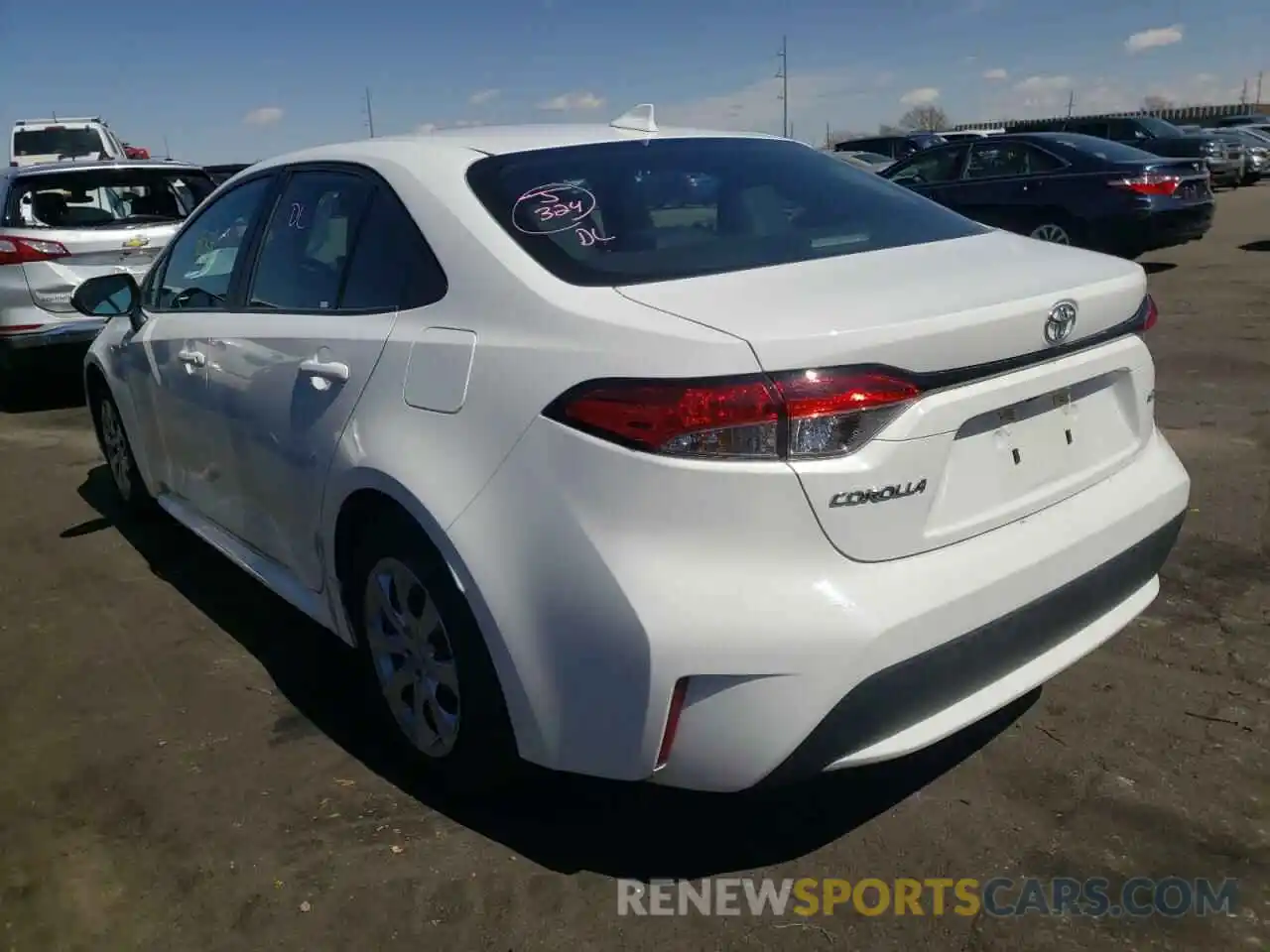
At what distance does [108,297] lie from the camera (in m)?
4.45

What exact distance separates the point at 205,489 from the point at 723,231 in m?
2.21

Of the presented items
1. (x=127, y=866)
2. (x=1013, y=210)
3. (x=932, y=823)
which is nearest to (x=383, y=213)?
(x=127, y=866)

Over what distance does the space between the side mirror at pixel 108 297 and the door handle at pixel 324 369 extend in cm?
181

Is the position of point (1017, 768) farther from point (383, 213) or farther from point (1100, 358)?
point (383, 213)

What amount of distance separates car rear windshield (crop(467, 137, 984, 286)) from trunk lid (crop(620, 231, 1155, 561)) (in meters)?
0.14

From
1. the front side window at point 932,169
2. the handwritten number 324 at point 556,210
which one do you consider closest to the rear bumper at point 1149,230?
the front side window at point 932,169

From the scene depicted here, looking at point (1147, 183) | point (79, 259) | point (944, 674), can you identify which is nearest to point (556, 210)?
point (944, 674)

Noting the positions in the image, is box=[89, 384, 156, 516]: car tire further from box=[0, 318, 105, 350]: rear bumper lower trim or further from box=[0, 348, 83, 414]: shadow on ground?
box=[0, 348, 83, 414]: shadow on ground

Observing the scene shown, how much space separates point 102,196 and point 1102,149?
367 inches

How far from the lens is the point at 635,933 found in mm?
2332

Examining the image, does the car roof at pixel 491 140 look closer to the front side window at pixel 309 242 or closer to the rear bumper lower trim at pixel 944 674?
the front side window at pixel 309 242

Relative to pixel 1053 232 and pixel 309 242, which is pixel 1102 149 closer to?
pixel 1053 232

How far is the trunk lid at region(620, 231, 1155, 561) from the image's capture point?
82.5 inches
